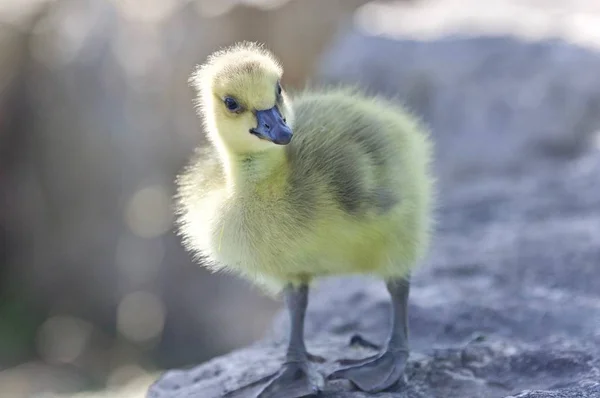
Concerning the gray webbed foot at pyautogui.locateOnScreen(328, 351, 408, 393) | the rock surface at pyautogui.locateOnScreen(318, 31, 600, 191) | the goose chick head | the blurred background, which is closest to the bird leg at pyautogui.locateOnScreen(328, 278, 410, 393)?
the gray webbed foot at pyautogui.locateOnScreen(328, 351, 408, 393)

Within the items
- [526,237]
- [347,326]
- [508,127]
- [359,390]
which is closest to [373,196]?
[359,390]

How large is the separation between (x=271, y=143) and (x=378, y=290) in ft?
3.87

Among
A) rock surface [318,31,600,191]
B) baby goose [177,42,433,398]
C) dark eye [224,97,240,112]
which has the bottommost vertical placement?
baby goose [177,42,433,398]

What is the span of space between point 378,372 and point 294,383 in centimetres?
19

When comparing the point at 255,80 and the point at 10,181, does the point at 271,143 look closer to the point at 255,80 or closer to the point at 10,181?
the point at 255,80

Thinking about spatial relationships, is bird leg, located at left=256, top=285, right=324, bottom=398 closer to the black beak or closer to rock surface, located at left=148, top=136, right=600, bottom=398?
rock surface, located at left=148, top=136, right=600, bottom=398

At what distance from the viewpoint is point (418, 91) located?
5.23 m

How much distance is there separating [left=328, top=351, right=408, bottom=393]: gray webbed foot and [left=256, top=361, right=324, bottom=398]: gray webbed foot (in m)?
0.07

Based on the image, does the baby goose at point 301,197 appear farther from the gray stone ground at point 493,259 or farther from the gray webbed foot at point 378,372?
the gray stone ground at point 493,259

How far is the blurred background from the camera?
5.51 m

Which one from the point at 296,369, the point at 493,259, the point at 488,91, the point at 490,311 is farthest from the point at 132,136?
the point at 296,369

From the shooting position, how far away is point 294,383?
205cm

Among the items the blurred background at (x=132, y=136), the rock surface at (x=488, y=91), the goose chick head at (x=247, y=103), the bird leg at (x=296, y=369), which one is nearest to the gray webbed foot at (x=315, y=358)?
the bird leg at (x=296, y=369)

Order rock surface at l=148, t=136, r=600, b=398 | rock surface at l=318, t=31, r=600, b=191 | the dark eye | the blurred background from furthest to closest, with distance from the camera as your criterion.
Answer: the blurred background
rock surface at l=318, t=31, r=600, b=191
rock surface at l=148, t=136, r=600, b=398
the dark eye
